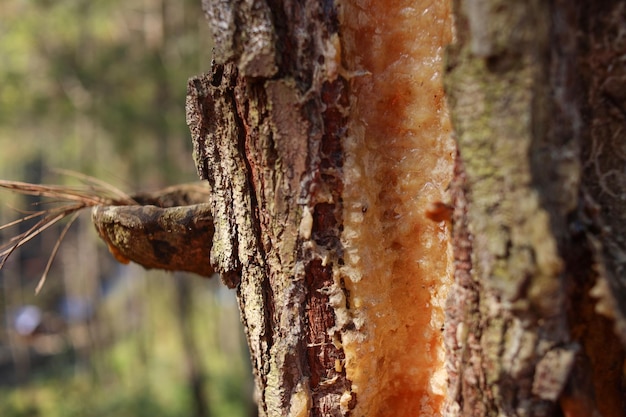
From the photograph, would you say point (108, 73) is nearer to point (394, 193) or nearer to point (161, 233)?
point (161, 233)

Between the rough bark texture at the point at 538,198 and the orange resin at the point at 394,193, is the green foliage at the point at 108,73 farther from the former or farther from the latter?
the rough bark texture at the point at 538,198

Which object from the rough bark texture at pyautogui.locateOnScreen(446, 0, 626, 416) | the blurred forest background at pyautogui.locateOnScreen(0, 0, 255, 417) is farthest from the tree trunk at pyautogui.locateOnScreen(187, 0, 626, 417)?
the blurred forest background at pyautogui.locateOnScreen(0, 0, 255, 417)

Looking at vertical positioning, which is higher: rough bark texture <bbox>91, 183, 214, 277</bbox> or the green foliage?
the green foliage

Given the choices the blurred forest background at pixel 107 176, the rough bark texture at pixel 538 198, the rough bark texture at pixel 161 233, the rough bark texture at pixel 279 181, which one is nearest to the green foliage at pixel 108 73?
the blurred forest background at pixel 107 176

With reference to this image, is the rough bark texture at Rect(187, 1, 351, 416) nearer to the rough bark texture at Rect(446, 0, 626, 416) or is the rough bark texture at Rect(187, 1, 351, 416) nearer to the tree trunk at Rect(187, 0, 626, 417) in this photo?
the tree trunk at Rect(187, 0, 626, 417)

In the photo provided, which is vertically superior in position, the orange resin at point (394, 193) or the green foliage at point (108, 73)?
the green foliage at point (108, 73)

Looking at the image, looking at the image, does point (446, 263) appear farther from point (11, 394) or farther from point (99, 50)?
point (11, 394)

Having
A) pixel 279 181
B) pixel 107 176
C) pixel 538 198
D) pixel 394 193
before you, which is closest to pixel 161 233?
pixel 279 181

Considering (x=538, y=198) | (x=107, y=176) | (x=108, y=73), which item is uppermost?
(x=108, y=73)
